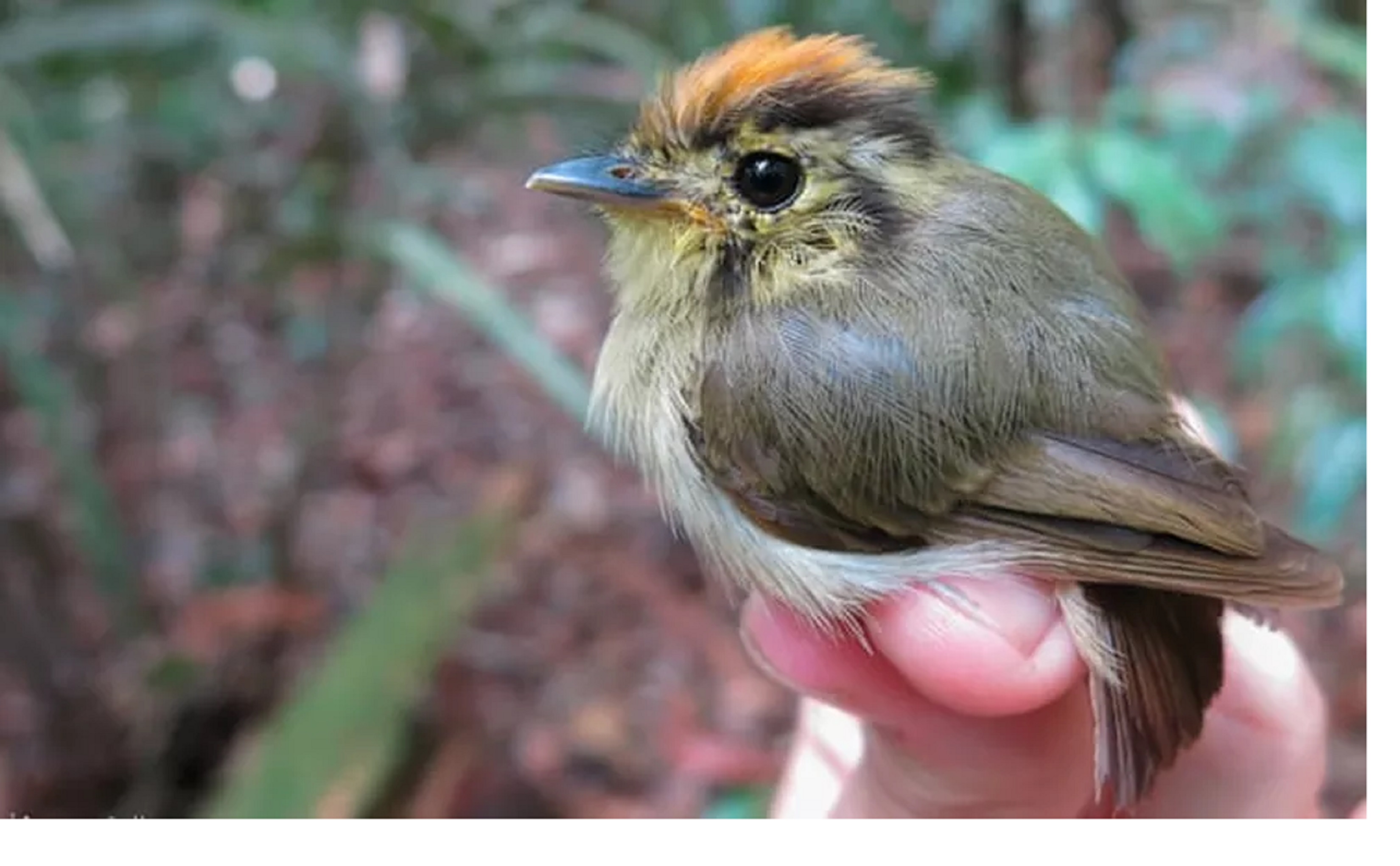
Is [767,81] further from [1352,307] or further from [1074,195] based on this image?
[1352,307]

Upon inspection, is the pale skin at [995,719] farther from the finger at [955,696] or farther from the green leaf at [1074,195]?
the green leaf at [1074,195]

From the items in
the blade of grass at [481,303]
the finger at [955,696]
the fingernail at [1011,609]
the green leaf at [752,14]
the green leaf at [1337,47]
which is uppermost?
the green leaf at [1337,47]

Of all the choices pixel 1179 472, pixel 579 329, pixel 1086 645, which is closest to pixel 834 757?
pixel 1086 645

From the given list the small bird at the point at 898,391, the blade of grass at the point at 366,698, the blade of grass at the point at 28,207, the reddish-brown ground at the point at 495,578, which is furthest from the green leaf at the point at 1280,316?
the blade of grass at the point at 28,207

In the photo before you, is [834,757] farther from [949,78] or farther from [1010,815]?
[949,78]

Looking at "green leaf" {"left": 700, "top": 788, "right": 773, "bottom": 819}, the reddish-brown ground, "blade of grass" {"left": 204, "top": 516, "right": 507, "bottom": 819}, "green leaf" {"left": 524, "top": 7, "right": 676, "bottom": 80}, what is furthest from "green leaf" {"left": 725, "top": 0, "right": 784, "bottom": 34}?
"green leaf" {"left": 700, "top": 788, "right": 773, "bottom": 819}

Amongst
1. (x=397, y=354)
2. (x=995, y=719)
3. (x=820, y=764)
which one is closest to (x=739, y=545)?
(x=995, y=719)

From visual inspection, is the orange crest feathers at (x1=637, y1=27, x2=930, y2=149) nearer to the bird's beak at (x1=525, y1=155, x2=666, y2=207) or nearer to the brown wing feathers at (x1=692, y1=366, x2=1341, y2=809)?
the bird's beak at (x1=525, y1=155, x2=666, y2=207)
